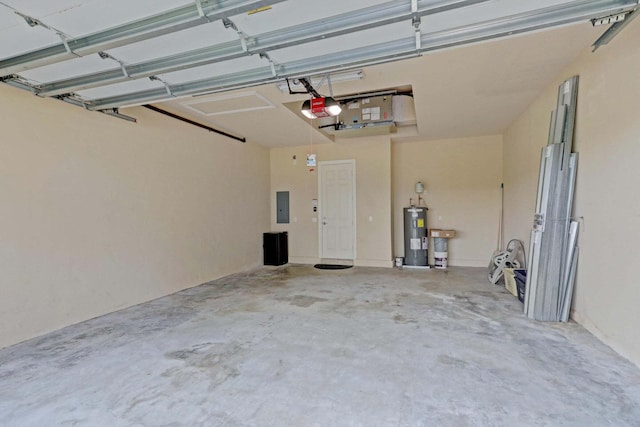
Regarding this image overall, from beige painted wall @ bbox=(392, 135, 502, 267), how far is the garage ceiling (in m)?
2.97

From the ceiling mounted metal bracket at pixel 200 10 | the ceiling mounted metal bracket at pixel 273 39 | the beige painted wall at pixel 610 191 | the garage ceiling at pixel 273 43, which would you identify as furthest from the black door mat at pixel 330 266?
the ceiling mounted metal bracket at pixel 200 10

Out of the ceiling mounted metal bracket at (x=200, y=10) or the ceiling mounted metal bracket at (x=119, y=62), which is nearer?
the ceiling mounted metal bracket at (x=200, y=10)

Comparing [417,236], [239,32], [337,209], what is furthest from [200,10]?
[417,236]

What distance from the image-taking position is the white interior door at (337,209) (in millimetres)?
7293

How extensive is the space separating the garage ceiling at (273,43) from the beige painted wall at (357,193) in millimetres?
3118

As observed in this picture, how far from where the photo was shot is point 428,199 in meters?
7.20

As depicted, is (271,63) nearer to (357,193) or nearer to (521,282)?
(521,282)

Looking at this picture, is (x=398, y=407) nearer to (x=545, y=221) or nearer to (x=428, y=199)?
(x=545, y=221)

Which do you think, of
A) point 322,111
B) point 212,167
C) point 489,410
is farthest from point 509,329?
point 212,167

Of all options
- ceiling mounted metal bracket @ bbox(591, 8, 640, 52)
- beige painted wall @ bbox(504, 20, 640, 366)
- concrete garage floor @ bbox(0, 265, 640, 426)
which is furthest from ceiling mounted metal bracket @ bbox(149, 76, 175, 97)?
beige painted wall @ bbox(504, 20, 640, 366)

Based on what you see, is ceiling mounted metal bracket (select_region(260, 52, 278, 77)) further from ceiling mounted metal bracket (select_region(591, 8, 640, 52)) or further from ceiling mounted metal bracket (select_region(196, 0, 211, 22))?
ceiling mounted metal bracket (select_region(591, 8, 640, 52))

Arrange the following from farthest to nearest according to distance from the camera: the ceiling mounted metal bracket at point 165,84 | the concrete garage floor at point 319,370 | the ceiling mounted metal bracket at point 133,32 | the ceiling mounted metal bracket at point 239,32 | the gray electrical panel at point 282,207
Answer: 1. the gray electrical panel at point 282,207
2. the ceiling mounted metal bracket at point 165,84
3. the ceiling mounted metal bracket at point 239,32
4. the concrete garage floor at point 319,370
5. the ceiling mounted metal bracket at point 133,32

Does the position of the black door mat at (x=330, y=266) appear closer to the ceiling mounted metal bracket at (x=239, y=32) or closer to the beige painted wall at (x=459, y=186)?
the beige painted wall at (x=459, y=186)

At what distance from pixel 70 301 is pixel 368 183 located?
18.1 feet
